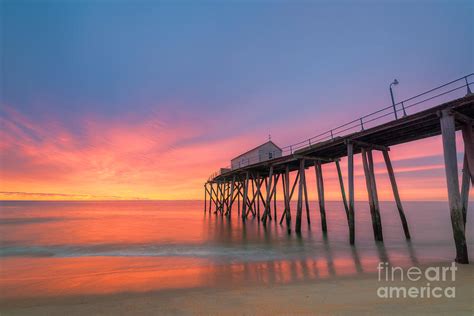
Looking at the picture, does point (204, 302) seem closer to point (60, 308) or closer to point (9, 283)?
point (60, 308)

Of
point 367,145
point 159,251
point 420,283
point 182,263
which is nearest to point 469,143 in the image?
point 367,145

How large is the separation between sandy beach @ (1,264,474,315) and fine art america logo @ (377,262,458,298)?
11cm

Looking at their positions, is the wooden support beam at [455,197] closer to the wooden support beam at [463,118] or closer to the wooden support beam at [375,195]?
the wooden support beam at [463,118]

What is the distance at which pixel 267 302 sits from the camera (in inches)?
185

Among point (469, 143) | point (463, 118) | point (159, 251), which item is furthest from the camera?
point (159, 251)

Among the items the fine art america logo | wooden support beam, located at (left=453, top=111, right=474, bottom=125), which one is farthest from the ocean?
wooden support beam, located at (left=453, top=111, right=474, bottom=125)

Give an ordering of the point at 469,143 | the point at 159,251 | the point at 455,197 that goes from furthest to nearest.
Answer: the point at 159,251 → the point at 469,143 → the point at 455,197

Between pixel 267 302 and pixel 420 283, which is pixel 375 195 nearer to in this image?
pixel 420 283

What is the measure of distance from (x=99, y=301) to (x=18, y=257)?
976 centimetres

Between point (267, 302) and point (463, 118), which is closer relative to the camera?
point (267, 302)

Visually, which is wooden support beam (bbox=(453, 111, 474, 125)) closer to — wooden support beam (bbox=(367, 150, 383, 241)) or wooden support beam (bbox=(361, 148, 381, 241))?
wooden support beam (bbox=(361, 148, 381, 241))

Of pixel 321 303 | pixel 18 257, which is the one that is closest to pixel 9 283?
pixel 18 257

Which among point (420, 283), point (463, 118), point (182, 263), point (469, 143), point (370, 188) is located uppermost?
point (463, 118)

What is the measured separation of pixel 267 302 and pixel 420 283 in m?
3.89
